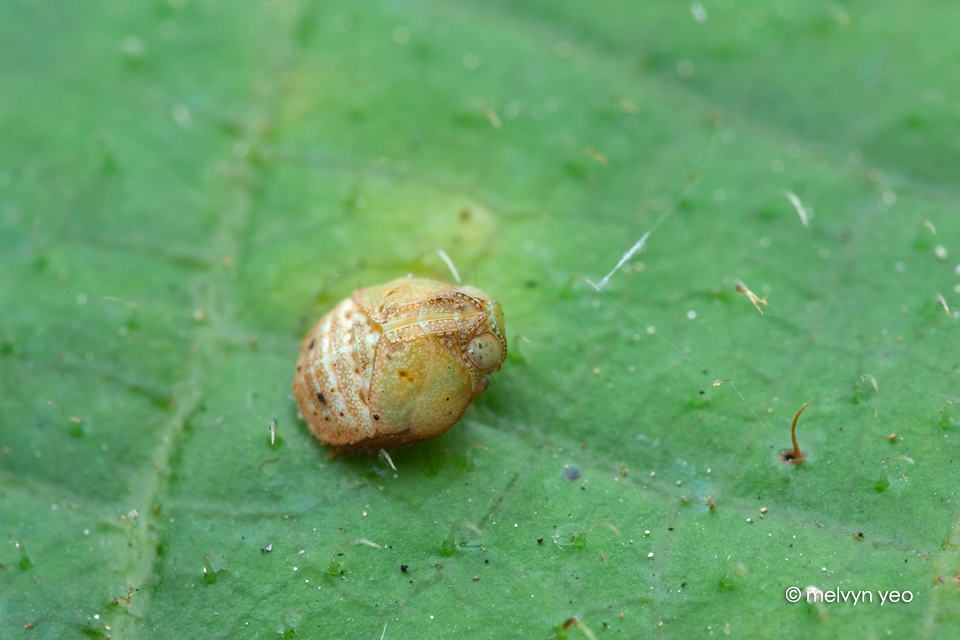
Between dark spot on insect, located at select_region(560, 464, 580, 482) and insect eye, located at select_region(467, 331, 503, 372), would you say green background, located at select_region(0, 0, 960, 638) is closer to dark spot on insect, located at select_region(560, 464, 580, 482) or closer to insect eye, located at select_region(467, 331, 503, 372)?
dark spot on insect, located at select_region(560, 464, 580, 482)

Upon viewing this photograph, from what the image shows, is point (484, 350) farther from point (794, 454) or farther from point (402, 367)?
point (794, 454)

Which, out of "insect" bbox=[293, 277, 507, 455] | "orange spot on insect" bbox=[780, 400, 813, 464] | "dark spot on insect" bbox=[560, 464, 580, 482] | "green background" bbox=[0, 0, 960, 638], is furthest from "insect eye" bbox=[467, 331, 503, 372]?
"orange spot on insect" bbox=[780, 400, 813, 464]

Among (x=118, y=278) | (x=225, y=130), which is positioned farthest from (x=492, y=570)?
(x=225, y=130)

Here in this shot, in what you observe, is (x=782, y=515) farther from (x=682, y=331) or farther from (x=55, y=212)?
(x=55, y=212)

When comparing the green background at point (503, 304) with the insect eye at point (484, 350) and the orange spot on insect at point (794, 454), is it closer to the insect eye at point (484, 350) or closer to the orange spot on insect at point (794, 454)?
the orange spot on insect at point (794, 454)

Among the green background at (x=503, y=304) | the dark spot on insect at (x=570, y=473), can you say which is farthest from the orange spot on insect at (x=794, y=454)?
the dark spot on insect at (x=570, y=473)

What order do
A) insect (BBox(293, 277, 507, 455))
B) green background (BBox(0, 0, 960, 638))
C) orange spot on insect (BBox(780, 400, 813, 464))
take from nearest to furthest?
green background (BBox(0, 0, 960, 638)) < orange spot on insect (BBox(780, 400, 813, 464)) < insect (BBox(293, 277, 507, 455))

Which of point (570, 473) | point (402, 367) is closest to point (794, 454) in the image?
point (570, 473)
